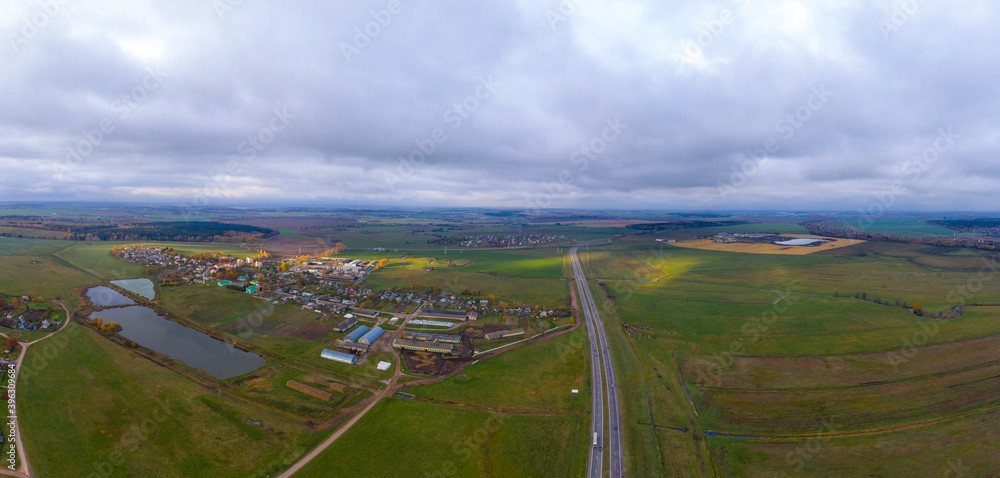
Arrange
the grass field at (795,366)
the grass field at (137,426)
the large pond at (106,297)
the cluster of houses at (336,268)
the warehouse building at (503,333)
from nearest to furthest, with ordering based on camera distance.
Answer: the grass field at (137,426)
the grass field at (795,366)
the warehouse building at (503,333)
the large pond at (106,297)
the cluster of houses at (336,268)

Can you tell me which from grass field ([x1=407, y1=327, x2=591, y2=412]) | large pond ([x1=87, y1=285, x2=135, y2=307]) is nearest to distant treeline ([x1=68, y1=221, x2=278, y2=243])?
large pond ([x1=87, y1=285, x2=135, y2=307])

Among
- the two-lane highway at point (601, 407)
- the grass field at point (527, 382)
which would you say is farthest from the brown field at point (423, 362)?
the two-lane highway at point (601, 407)

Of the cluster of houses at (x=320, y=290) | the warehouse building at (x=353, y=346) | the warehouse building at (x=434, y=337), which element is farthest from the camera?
the cluster of houses at (x=320, y=290)

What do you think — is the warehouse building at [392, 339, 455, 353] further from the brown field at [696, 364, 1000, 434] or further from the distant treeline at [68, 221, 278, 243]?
the distant treeline at [68, 221, 278, 243]

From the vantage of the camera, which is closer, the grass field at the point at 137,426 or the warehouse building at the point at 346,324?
the grass field at the point at 137,426

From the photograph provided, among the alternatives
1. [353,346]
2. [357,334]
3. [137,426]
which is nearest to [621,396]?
[353,346]

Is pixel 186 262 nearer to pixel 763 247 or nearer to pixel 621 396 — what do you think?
pixel 621 396

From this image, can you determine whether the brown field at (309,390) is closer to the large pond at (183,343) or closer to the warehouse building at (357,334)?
the large pond at (183,343)

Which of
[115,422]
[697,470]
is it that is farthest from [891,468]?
[115,422]
